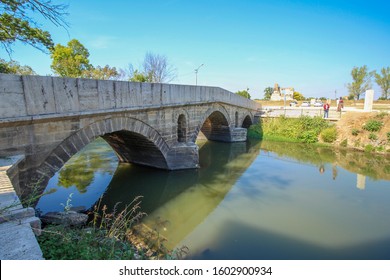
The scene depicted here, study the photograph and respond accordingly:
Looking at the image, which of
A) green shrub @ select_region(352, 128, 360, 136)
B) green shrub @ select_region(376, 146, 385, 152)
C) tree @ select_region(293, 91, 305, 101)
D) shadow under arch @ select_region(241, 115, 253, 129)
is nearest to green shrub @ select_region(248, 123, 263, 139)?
shadow under arch @ select_region(241, 115, 253, 129)

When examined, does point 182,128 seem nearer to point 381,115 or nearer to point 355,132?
point 355,132

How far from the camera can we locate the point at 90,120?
567cm

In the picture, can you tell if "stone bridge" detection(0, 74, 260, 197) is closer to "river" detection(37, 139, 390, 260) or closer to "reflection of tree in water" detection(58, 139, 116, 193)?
"reflection of tree in water" detection(58, 139, 116, 193)

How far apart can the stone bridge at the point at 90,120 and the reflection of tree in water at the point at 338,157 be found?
5.88 meters

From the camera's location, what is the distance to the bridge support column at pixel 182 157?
935cm

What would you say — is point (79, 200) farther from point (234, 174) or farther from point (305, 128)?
point (305, 128)

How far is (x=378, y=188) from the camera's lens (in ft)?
27.5

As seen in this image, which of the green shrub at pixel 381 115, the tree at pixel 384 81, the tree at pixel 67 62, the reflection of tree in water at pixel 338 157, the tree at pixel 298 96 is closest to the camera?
the reflection of tree in water at pixel 338 157

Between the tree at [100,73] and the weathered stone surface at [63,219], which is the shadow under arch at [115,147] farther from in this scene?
the tree at [100,73]

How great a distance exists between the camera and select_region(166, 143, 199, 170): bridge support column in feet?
30.7

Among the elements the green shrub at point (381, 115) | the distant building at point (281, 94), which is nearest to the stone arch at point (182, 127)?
the green shrub at point (381, 115)

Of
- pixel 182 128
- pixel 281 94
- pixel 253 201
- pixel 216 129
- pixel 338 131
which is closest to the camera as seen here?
pixel 253 201

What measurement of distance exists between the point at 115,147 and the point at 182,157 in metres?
3.02

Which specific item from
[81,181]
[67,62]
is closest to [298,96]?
[67,62]
